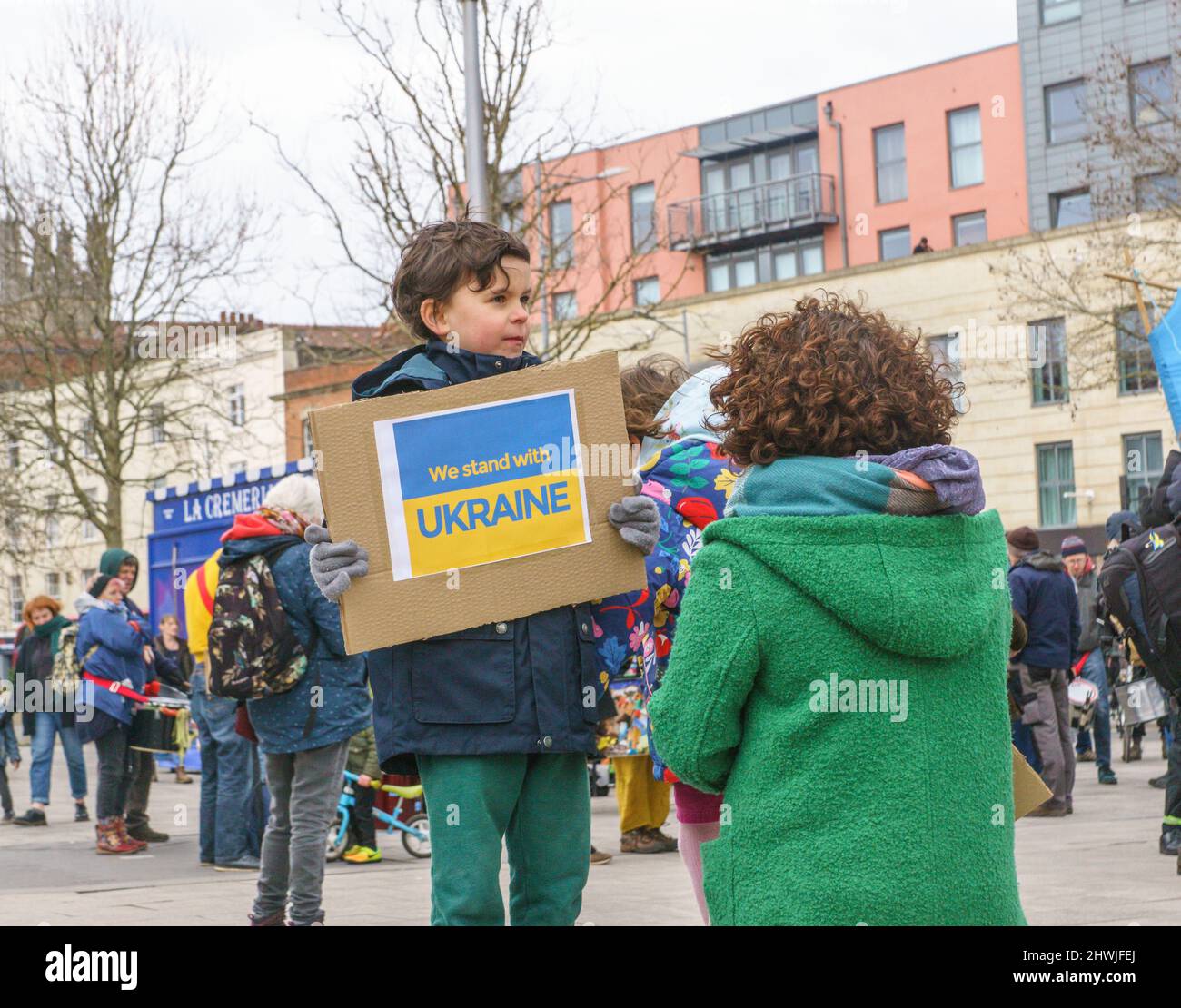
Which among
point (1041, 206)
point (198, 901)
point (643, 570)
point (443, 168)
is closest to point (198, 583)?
point (198, 901)

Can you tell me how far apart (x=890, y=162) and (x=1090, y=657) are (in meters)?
34.2

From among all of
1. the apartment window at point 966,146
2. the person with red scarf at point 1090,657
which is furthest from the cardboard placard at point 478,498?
the apartment window at point 966,146

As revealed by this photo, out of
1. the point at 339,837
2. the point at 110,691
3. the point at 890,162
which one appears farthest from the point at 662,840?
the point at 890,162

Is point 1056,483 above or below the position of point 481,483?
below

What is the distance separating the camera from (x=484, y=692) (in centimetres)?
372

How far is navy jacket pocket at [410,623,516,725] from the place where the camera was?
12.1ft

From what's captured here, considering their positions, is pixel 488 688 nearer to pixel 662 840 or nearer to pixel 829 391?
pixel 829 391

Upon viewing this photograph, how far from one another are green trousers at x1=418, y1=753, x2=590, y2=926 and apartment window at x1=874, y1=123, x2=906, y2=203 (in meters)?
46.8

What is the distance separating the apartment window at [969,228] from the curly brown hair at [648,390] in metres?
43.7

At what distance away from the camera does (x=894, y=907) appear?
2799 mm

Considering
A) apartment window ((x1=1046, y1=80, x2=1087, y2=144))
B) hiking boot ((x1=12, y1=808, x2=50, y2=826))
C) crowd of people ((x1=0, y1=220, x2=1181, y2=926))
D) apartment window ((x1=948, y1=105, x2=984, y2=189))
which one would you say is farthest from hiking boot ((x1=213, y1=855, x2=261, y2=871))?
apartment window ((x1=948, y1=105, x2=984, y2=189))

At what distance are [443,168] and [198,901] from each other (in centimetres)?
1187

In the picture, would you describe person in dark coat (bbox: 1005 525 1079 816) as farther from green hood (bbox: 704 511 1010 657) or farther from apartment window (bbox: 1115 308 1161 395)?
apartment window (bbox: 1115 308 1161 395)

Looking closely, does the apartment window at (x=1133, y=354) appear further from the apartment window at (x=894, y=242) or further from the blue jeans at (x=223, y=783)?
the blue jeans at (x=223, y=783)
